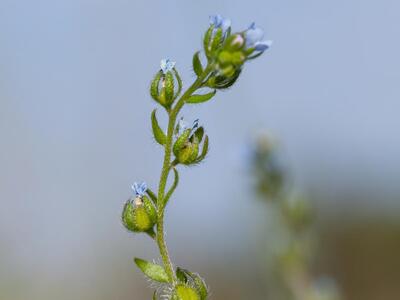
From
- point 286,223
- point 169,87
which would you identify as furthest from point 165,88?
point 286,223

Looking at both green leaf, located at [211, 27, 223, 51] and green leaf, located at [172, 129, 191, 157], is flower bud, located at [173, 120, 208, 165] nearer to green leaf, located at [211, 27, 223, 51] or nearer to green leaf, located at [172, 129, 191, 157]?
green leaf, located at [172, 129, 191, 157]

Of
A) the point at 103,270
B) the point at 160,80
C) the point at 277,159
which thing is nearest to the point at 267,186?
the point at 277,159

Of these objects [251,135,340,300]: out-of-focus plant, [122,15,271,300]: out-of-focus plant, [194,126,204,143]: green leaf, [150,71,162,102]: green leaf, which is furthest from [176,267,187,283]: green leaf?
[251,135,340,300]: out-of-focus plant

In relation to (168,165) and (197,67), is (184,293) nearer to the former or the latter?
(168,165)

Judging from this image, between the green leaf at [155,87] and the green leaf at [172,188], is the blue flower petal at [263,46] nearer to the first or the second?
the green leaf at [155,87]

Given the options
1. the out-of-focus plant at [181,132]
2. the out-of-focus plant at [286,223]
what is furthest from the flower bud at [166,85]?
the out-of-focus plant at [286,223]

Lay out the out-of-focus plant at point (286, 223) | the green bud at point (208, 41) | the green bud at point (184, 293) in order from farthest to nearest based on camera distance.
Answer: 1. the out-of-focus plant at point (286, 223)
2. the green bud at point (208, 41)
3. the green bud at point (184, 293)
